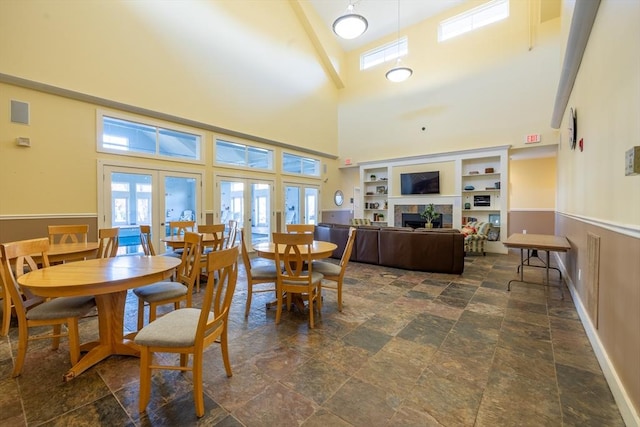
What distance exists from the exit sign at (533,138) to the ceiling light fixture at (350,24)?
4.58 m

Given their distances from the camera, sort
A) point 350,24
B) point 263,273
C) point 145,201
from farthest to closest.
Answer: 1. point 145,201
2. point 350,24
3. point 263,273

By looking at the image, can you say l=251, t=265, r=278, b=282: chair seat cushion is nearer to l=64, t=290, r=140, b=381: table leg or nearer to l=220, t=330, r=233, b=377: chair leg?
l=220, t=330, r=233, b=377: chair leg

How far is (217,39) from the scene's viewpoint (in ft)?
19.2

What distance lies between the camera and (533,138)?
6.39 m

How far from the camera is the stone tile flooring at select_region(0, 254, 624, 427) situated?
5.08ft

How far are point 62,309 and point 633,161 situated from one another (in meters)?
3.61

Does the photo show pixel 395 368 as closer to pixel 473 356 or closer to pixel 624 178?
pixel 473 356

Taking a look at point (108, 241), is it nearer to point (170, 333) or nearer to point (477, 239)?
point (170, 333)

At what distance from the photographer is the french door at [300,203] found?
7.90 m

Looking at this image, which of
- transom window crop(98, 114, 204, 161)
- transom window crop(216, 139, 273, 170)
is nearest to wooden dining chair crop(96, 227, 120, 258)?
transom window crop(98, 114, 204, 161)

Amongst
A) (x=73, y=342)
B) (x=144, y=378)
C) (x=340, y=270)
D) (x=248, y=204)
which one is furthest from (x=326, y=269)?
(x=248, y=204)

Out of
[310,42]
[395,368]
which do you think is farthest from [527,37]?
[395,368]

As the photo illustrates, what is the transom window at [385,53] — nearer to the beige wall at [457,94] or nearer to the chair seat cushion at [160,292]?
the beige wall at [457,94]

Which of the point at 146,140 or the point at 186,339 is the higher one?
the point at 146,140
